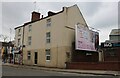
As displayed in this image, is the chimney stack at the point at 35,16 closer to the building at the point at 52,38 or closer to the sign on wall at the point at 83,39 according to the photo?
the building at the point at 52,38

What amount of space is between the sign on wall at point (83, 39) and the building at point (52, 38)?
112 cm

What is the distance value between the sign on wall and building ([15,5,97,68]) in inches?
44.2

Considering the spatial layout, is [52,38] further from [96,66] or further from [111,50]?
[111,50]

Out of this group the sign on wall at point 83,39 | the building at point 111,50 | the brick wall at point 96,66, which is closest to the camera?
the brick wall at point 96,66

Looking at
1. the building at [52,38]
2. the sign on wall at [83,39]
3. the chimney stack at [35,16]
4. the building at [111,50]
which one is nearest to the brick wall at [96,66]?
the building at [52,38]

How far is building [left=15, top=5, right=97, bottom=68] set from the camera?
3112cm

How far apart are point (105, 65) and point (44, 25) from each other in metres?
13.2

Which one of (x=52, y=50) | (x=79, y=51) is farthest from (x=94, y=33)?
(x=52, y=50)

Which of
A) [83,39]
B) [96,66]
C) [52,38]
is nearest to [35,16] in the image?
[52,38]

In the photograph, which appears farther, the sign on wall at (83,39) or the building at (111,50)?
the building at (111,50)

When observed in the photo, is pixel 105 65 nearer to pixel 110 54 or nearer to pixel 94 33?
pixel 94 33

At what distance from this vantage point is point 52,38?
32781 mm

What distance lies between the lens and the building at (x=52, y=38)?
31.1 meters

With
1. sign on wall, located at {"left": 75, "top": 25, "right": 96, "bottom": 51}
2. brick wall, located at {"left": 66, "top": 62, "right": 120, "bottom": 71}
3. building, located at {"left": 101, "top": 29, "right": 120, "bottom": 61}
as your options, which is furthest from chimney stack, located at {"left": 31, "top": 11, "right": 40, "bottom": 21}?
brick wall, located at {"left": 66, "top": 62, "right": 120, "bottom": 71}
